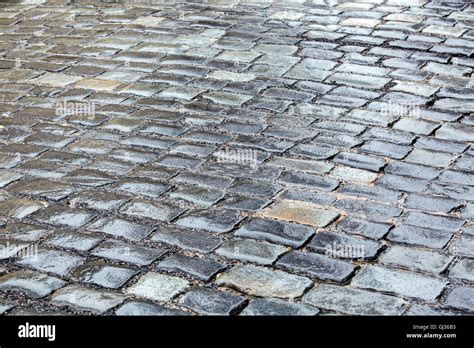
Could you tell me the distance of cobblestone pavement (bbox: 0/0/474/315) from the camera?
12.5ft

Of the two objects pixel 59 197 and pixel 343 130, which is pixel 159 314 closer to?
pixel 59 197

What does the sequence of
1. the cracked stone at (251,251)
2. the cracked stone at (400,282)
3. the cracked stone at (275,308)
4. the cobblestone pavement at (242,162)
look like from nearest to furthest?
the cracked stone at (275,308)
the cracked stone at (400,282)
the cobblestone pavement at (242,162)
the cracked stone at (251,251)

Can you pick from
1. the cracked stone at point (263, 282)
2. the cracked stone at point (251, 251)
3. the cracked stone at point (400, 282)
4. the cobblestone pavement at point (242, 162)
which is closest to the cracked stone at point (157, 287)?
the cobblestone pavement at point (242, 162)

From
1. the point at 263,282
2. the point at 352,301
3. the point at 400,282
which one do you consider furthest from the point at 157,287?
the point at 400,282

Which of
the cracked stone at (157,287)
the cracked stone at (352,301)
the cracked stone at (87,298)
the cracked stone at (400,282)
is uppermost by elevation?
the cracked stone at (87,298)

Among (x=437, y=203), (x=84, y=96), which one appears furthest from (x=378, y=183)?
(x=84, y=96)

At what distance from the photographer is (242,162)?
5094mm

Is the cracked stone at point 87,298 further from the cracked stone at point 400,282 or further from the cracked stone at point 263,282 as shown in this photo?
the cracked stone at point 400,282

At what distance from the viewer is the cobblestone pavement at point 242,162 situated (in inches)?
151

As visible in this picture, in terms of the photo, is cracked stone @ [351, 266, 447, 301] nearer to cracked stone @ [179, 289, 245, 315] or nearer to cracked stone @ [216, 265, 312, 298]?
cracked stone @ [216, 265, 312, 298]

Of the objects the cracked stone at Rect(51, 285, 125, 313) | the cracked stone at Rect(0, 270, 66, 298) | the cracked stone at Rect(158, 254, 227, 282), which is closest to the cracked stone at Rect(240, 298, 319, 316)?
the cracked stone at Rect(158, 254, 227, 282)

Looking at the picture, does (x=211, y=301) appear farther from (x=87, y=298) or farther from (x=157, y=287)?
(x=87, y=298)
